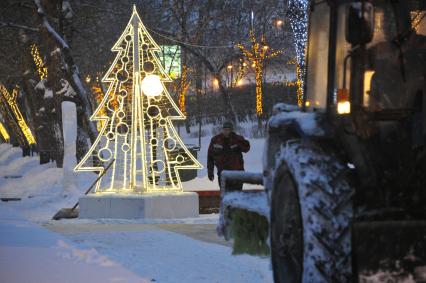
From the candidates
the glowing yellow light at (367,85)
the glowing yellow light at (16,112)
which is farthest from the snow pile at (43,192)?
the glowing yellow light at (16,112)

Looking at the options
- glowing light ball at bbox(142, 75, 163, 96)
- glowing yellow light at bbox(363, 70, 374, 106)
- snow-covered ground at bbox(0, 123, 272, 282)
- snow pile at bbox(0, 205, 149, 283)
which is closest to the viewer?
glowing yellow light at bbox(363, 70, 374, 106)

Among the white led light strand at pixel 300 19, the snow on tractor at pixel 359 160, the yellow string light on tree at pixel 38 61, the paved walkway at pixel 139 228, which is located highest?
the white led light strand at pixel 300 19

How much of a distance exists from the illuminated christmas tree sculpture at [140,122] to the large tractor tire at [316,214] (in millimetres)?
9531

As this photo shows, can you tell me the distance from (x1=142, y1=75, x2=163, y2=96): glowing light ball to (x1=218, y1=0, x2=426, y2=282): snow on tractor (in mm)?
9038

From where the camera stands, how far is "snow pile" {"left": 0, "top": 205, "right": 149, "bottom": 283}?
25.7 feet

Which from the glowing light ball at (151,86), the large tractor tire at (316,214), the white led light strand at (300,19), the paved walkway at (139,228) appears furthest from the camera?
the white led light strand at (300,19)

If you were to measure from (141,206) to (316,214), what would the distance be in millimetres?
9804

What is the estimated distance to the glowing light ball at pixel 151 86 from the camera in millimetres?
15531

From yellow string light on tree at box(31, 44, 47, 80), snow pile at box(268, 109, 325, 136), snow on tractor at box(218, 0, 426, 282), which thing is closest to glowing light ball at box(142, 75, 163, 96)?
snow pile at box(268, 109, 325, 136)

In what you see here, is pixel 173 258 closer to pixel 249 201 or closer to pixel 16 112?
pixel 249 201

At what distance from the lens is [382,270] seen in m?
5.15

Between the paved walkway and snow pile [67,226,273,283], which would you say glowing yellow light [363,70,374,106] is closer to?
snow pile [67,226,273,283]

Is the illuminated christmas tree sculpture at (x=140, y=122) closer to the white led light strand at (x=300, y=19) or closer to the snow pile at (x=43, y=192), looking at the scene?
the snow pile at (x=43, y=192)

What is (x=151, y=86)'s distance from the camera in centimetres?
1554
